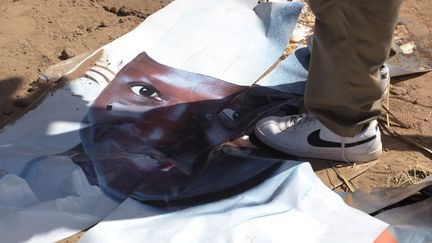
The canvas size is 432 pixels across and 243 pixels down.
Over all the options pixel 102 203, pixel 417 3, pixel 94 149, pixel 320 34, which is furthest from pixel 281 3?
pixel 102 203

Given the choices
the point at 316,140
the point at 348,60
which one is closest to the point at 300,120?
the point at 316,140

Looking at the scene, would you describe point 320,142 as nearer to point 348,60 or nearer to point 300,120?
point 300,120

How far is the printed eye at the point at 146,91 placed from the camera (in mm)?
2080

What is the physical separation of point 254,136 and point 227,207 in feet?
1.23

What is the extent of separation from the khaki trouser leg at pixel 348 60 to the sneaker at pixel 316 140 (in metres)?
0.04

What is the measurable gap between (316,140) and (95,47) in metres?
0.96

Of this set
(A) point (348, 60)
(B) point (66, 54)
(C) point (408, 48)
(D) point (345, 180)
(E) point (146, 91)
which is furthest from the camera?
(C) point (408, 48)

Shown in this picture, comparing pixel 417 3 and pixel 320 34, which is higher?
pixel 320 34

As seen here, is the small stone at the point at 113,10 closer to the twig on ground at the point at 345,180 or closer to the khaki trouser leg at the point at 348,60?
the khaki trouser leg at the point at 348,60

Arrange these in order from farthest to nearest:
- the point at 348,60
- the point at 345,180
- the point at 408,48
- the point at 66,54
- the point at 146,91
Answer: the point at 408,48 < the point at 66,54 < the point at 146,91 < the point at 345,180 < the point at 348,60

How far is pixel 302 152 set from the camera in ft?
6.39

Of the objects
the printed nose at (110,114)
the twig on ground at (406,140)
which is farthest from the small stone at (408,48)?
the printed nose at (110,114)

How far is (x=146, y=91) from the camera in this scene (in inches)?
82.5

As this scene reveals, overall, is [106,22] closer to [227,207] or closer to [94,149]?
[94,149]
